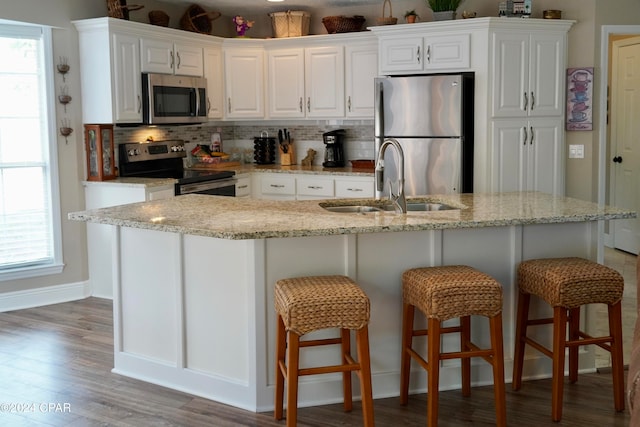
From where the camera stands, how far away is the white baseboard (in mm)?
5332

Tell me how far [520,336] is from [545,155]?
8.29 ft

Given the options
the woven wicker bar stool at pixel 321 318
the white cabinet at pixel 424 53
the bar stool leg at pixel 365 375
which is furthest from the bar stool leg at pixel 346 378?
the white cabinet at pixel 424 53

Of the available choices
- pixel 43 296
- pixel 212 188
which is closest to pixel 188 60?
pixel 212 188

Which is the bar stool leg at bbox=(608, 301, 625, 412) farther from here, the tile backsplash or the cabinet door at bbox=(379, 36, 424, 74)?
the tile backsplash

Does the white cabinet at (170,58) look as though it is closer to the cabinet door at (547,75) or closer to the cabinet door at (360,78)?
the cabinet door at (360,78)

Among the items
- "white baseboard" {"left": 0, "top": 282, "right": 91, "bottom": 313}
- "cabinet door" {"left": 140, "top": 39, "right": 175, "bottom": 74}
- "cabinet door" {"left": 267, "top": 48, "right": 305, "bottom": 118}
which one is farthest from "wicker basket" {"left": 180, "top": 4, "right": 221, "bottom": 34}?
"white baseboard" {"left": 0, "top": 282, "right": 91, "bottom": 313}

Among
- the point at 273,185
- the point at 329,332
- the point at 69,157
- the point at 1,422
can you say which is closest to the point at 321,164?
the point at 273,185

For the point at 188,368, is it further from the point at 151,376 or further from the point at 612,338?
the point at 612,338

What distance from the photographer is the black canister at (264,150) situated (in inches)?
286

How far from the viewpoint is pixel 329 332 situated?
3.48 meters

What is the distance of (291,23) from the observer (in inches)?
264

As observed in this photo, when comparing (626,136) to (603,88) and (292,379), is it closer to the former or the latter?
(603,88)

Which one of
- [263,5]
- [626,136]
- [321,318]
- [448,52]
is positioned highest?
[263,5]

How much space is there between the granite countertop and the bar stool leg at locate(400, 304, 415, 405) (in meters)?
0.42
